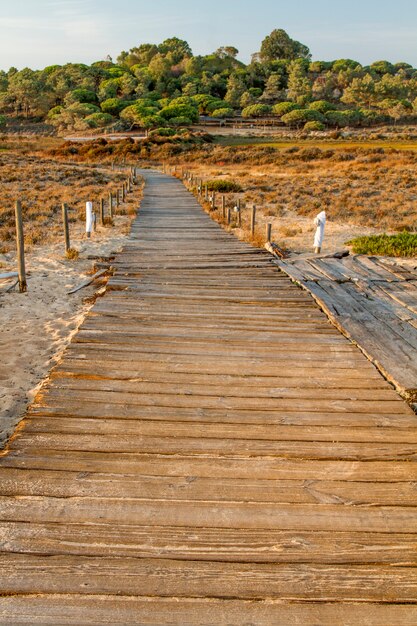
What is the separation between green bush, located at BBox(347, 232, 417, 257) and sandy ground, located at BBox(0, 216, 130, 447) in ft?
19.2

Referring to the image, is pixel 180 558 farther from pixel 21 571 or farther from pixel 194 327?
pixel 194 327

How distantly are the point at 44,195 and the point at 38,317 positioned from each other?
16.0m

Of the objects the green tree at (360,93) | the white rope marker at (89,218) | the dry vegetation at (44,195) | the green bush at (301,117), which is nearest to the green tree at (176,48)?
the green tree at (360,93)

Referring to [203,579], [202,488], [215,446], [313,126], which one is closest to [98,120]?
[313,126]

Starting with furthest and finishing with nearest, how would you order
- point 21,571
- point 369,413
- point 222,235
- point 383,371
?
point 222,235, point 383,371, point 369,413, point 21,571

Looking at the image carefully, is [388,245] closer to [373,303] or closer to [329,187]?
[373,303]

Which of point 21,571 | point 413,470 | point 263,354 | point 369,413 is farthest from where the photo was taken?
point 263,354

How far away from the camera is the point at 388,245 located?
12133 mm

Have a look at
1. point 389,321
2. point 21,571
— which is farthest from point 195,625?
point 389,321

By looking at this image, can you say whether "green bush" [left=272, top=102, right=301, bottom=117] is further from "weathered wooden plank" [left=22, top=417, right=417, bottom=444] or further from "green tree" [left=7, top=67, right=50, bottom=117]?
"weathered wooden plank" [left=22, top=417, right=417, bottom=444]

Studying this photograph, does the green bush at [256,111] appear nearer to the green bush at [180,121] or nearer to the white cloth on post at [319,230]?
the green bush at [180,121]

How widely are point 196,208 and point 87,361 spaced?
51.2 feet

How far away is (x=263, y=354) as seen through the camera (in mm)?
5047

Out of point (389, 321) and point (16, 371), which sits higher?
point (389, 321)
